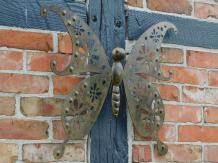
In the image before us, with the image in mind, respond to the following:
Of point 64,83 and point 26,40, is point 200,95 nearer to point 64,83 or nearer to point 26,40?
point 64,83

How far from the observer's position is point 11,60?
192 cm

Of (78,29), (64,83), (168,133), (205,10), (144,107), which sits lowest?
(168,133)

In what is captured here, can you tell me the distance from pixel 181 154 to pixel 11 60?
2.77ft

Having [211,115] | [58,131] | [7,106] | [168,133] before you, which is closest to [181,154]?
[168,133]

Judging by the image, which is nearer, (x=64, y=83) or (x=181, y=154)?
(x=64, y=83)

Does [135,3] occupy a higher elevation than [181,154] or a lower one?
higher

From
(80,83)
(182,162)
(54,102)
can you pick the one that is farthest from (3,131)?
(182,162)

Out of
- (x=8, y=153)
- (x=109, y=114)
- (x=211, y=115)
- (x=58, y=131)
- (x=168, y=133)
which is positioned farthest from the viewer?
(x=211, y=115)

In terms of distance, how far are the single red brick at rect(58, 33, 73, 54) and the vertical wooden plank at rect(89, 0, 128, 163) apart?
0.39 feet

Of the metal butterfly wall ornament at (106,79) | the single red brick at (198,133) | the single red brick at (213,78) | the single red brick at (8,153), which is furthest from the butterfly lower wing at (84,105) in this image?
the single red brick at (213,78)

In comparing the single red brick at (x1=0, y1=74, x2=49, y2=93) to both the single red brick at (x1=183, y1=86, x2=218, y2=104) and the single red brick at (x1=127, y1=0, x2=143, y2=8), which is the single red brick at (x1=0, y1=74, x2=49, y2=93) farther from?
the single red brick at (x1=183, y1=86, x2=218, y2=104)

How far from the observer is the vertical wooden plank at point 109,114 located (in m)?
2.06

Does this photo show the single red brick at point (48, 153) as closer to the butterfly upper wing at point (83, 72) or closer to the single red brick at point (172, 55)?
the butterfly upper wing at point (83, 72)

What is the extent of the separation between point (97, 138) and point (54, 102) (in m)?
0.23
